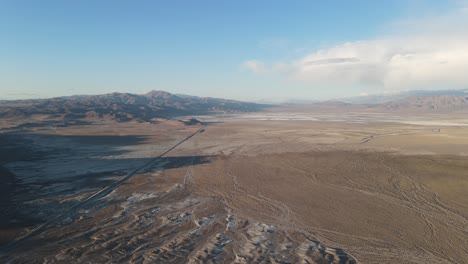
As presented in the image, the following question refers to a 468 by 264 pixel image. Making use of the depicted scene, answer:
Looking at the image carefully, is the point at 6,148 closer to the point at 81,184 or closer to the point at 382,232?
the point at 81,184

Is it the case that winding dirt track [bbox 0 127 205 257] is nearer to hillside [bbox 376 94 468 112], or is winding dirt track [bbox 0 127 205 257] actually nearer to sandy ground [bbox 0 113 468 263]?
sandy ground [bbox 0 113 468 263]

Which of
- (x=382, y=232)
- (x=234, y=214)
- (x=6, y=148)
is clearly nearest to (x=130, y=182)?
(x=234, y=214)

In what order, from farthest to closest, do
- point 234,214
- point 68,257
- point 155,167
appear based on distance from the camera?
point 155,167 < point 234,214 < point 68,257

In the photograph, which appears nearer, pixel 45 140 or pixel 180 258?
pixel 180 258

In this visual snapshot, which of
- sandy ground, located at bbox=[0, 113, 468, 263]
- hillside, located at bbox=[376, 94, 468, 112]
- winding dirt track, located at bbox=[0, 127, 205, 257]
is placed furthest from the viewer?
hillside, located at bbox=[376, 94, 468, 112]

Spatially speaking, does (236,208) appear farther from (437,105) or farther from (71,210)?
(437,105)

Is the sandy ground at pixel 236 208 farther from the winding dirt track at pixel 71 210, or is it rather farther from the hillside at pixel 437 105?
the hillside at pixel 437 105

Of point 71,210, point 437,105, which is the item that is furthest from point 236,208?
point 437,105

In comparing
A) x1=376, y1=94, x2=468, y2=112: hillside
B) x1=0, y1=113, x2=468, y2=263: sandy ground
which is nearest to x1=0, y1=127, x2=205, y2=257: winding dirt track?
x1=0, y1=113, x2=468, y2=263: sandy ground
